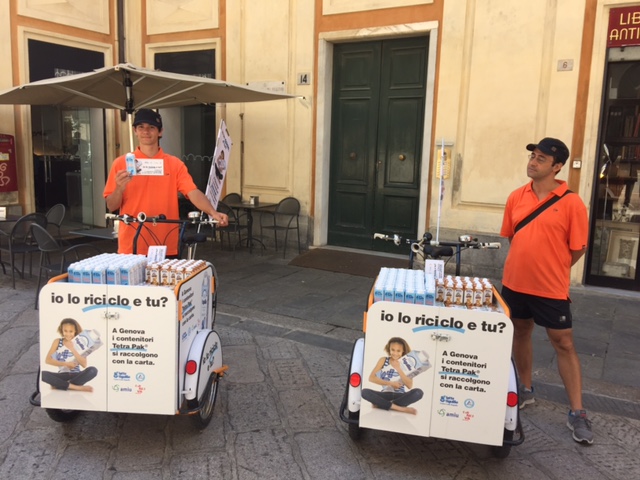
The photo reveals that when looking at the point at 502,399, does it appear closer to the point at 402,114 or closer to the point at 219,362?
the point at 219,362

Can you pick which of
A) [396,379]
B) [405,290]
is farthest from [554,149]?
[396,379]

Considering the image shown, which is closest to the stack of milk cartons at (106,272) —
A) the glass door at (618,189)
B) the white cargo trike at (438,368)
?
the white cargo trike at (438,368)

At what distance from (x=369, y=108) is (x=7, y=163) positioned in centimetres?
569

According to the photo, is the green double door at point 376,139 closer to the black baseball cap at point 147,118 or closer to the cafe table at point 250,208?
the cafe table at point 250,208

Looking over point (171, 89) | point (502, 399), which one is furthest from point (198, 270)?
point (171, 89)

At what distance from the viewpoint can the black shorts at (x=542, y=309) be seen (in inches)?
128

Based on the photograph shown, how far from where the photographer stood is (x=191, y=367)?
9.86ft

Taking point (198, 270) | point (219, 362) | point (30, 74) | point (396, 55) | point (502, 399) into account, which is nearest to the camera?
point (502, 399)

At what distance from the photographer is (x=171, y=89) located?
6.95m

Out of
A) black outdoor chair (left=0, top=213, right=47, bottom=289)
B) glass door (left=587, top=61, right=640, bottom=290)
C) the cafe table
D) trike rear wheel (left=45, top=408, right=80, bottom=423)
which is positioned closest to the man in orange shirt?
trike rear wheel (left=45, top=408, right=80, bottom=423)

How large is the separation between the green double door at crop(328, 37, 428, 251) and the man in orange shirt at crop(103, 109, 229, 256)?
4567 mm

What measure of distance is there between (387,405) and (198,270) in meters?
1.35

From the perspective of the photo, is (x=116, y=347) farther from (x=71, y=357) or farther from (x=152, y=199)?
(x=152, y=199)

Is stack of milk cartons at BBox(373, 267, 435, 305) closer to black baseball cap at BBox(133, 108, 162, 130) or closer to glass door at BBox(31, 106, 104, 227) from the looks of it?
black baseball cap at BBox(133, 108, 162, 130)
